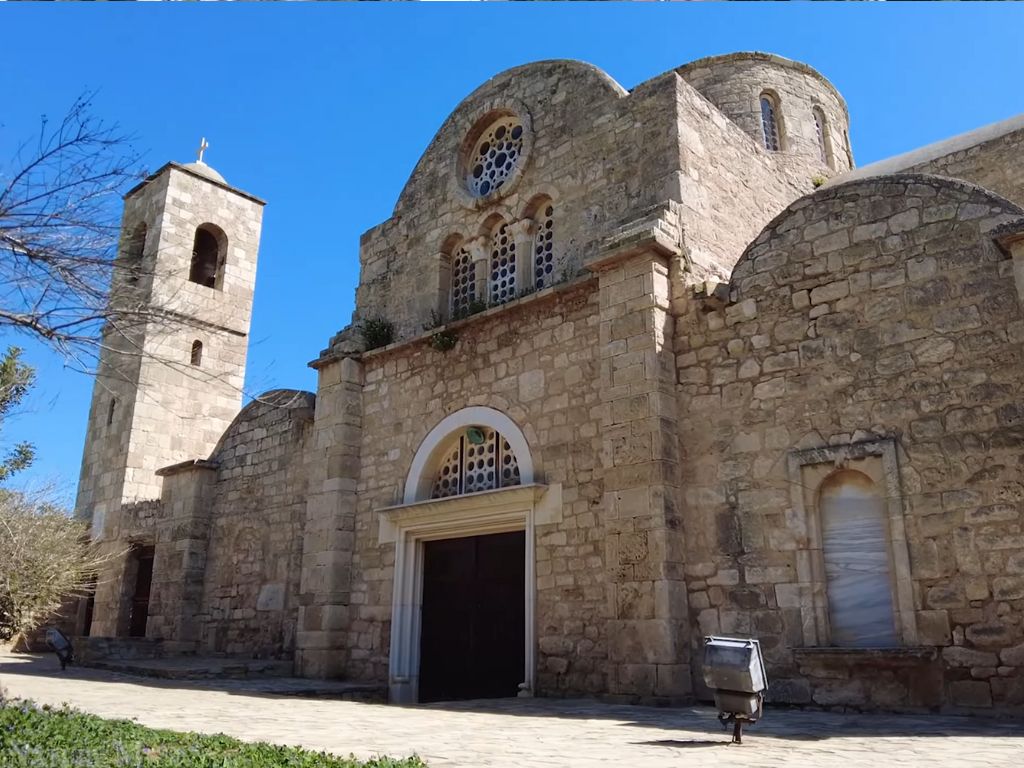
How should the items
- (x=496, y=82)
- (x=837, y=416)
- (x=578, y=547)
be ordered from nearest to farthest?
(x=837, y=416) < (x=578, y=547) < (x=496, y=82)

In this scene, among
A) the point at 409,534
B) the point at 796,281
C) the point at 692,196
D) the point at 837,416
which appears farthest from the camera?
the point at 409,534

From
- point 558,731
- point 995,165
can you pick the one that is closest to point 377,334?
point 558,731

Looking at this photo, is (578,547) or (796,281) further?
(578,547)

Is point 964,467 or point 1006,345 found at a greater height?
point 1006,345

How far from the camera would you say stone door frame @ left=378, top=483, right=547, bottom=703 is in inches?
355

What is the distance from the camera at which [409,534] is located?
10586 millimetres

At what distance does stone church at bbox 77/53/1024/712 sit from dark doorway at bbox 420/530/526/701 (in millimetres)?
37

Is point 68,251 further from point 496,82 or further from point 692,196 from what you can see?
point 496,82

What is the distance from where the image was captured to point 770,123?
517 inches

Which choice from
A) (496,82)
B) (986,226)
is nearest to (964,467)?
(986,226)

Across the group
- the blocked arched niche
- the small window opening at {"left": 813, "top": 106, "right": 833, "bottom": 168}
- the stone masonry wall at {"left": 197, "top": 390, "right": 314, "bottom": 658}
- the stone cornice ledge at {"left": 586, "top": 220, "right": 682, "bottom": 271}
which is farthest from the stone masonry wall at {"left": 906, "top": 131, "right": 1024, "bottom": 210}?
the stone masonry wall at {"left": 197, "top": 390, "right": 314, "bottom": 658}

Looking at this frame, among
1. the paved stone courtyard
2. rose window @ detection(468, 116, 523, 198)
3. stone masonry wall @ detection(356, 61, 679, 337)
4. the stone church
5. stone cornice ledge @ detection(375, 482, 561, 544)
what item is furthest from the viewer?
rose window @ detection(468, 116, 523, 198)

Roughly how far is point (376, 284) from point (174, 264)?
28.9 ft

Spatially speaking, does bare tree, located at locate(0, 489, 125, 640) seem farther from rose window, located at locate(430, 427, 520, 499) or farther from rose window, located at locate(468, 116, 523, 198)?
rose window, located at locate(468, 116, 523, 198)
